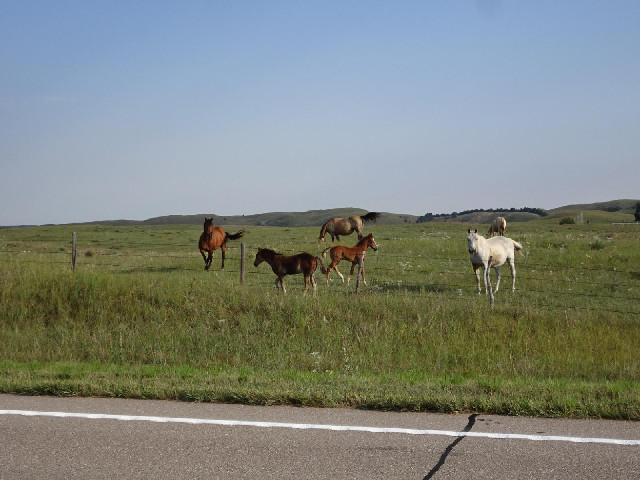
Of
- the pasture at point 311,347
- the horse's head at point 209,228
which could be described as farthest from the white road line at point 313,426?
the horse's head at point 209,228

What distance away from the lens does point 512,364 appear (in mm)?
10953

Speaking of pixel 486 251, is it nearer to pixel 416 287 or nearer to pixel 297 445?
pixel 416 287

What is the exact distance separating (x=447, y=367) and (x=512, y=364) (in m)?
1.15

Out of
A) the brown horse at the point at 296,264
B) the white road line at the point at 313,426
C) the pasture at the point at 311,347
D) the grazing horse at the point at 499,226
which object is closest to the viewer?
the white road line at the point at 313,426

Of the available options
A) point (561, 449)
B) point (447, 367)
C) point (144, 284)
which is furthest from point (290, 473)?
point (144, 284)

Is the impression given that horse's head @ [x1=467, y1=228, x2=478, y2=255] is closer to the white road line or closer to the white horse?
the white horse

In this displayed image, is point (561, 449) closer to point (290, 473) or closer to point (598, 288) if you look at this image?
point (290, 473)

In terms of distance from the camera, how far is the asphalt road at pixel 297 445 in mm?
5477

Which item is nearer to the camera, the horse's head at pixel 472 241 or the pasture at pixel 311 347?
the pasture at pixel 311 347

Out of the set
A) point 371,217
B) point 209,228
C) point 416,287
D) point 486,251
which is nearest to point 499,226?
point 371,217

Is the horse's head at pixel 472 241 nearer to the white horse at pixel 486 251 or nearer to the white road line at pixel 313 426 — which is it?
the white horse at pixel 486 251

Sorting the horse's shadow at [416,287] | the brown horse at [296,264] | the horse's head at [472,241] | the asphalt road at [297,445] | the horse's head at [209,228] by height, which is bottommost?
the asphalt road at [297,445]

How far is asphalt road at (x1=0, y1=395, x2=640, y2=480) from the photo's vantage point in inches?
216

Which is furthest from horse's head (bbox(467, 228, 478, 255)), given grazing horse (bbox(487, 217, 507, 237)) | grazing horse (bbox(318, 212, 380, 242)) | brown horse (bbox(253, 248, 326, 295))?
grazing horse (bbox(318, 212, 380, 242))
